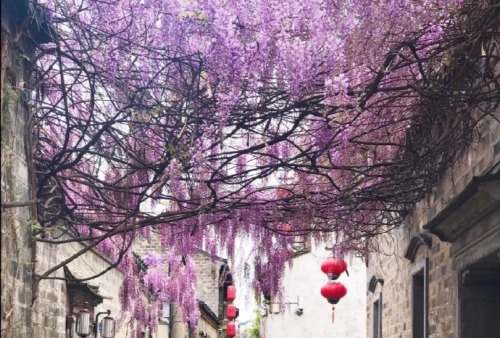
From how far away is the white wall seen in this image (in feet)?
62.7

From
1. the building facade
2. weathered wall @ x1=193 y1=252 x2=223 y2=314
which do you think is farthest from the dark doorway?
weathered wall @ x1=193 y1=252 x2=223 y2=314

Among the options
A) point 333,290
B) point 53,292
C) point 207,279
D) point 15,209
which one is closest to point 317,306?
point 207,279

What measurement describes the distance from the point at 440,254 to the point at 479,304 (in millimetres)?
939

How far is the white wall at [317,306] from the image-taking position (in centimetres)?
1911

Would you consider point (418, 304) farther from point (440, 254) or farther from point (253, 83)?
point (253, 83)

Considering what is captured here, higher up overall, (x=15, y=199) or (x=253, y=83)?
(x=253, y=83)

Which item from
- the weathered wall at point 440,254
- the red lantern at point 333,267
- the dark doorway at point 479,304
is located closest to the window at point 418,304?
the weathered wall at point 440,254

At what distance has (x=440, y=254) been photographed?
6.18 m

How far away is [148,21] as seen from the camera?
4305 mm

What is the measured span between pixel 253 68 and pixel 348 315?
15.9m

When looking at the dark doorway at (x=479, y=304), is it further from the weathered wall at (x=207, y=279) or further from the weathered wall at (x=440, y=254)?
the weathered wall at (x=207, y=279)

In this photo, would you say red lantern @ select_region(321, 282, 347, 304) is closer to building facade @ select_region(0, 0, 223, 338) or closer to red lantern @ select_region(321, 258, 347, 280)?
red lantern @ select_region(321, 258, 347, 280)

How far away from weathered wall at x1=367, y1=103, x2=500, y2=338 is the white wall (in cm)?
924

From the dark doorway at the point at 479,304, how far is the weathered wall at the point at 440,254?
0.21 feet
